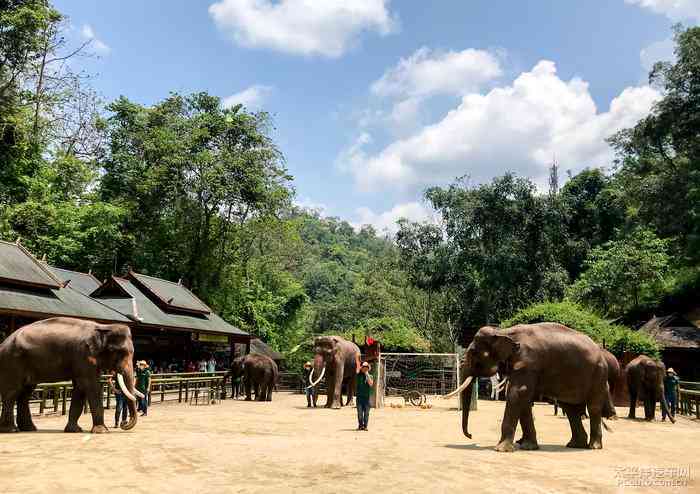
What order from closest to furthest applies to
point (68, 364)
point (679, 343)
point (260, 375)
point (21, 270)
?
1. point (68, 364)
2. point (21, 270)
3. point (260, 375)
4. point (679, 343)

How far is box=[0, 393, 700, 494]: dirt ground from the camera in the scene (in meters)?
8.62

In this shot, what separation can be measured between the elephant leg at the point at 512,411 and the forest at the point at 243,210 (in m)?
26.6

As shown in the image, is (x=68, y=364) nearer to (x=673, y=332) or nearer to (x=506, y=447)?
(x=506, y=447)

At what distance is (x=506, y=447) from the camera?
12031 millimetres

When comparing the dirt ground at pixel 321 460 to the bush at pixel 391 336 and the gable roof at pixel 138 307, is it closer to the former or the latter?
the gable roof at pixel 138 307

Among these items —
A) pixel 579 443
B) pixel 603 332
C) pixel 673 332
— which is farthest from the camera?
pixel 673 332

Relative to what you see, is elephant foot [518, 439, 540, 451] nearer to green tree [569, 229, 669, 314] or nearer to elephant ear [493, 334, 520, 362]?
elephant ear [493, 334, 520, 362]

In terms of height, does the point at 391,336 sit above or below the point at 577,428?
above

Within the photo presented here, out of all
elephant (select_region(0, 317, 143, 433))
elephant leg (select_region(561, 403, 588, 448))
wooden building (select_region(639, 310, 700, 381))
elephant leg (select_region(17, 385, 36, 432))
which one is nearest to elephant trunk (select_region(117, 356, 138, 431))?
elephant (select_region(0, 317, 143, 433))

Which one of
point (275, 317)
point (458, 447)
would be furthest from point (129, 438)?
point (275, 317)

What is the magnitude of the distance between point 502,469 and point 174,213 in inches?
1499

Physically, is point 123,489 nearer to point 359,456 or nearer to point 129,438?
point 359,456

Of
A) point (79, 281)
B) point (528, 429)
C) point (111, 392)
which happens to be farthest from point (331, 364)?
point (79, 281)

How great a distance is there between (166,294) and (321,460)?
2358cm
